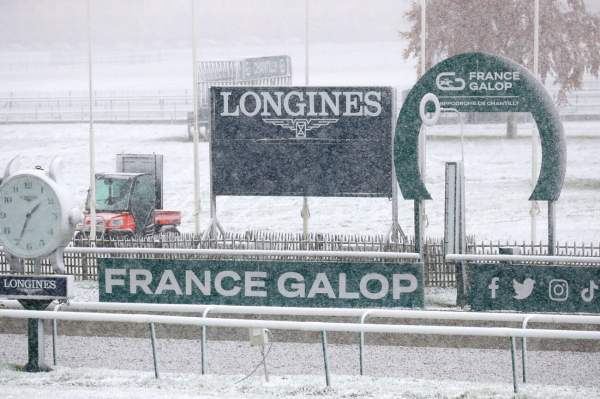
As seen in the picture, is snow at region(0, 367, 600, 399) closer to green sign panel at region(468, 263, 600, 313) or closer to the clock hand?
the clock hand

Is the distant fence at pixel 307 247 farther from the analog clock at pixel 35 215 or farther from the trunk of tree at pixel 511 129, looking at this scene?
the trunk of tree at pixel 511 129

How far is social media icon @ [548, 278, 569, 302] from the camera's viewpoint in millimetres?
13875

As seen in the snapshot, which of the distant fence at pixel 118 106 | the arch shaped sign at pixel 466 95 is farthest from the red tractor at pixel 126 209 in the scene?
the distant fence at pixel 118 106

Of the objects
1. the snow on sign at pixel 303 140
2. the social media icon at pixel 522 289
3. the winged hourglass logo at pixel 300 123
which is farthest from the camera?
the winged hourglass logo at pixel 300 123

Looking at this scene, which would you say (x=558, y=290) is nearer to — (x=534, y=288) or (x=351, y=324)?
(x=534, y=288)

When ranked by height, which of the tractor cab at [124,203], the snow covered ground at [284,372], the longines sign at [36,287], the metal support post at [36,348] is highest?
the tractor cab at [124,203]

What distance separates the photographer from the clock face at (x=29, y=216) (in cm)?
1159

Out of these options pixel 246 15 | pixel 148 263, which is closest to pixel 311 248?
pixel 148 263

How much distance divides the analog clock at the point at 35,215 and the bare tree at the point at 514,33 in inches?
1135

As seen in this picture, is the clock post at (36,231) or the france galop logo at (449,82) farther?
the france galop logo at (449,82)

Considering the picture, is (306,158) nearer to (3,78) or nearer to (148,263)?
(148,263)

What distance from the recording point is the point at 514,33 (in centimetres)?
4025

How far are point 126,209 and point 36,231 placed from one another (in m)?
11.0

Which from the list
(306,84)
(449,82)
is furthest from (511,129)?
(449,82)
